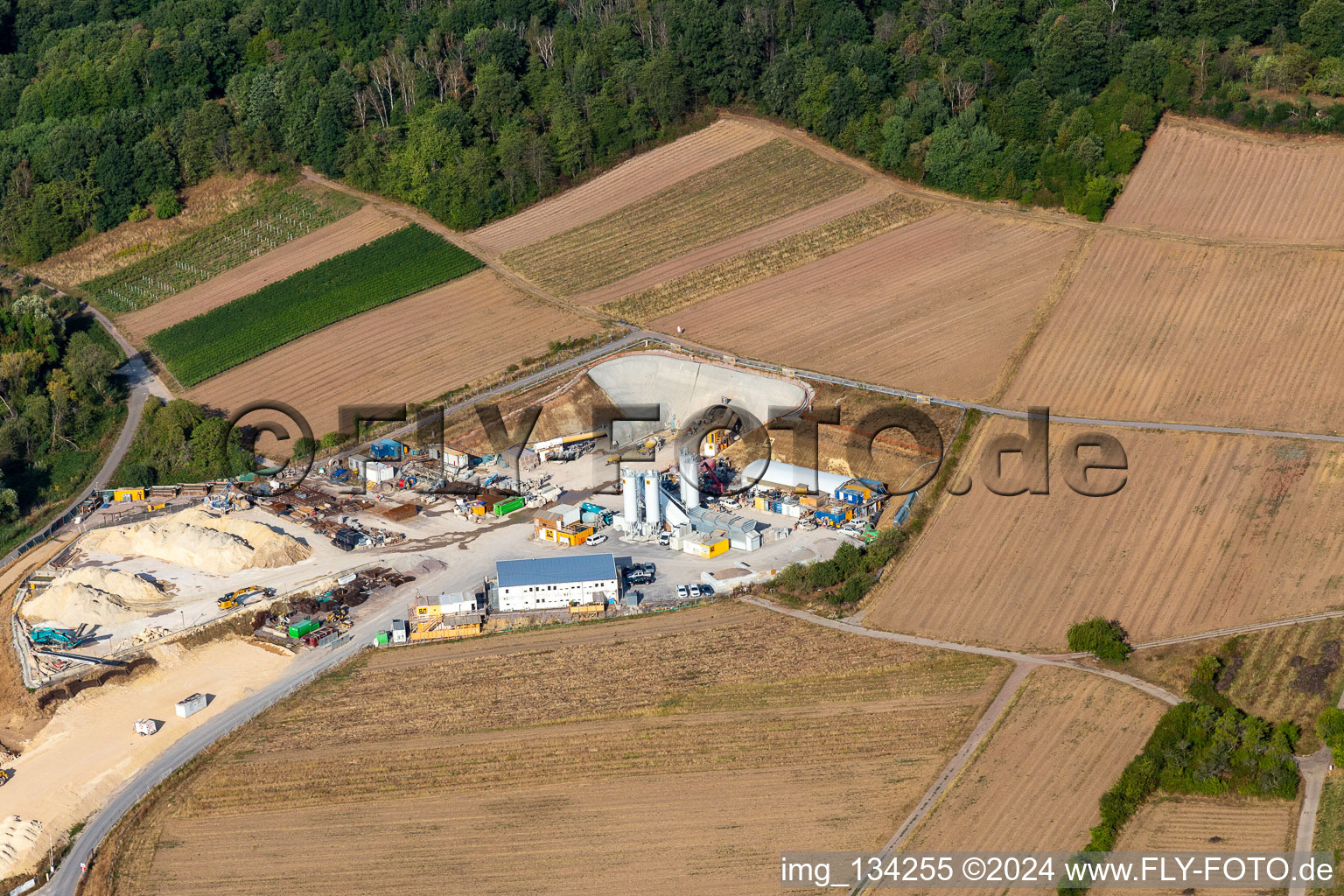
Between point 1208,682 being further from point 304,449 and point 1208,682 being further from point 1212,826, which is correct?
point 304,449

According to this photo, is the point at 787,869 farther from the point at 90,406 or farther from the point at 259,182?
the point at 259,182

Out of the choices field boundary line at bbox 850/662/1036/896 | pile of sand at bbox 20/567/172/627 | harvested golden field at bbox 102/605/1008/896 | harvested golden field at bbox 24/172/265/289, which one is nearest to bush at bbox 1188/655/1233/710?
field boundary line at bbox 850/662/1036/896

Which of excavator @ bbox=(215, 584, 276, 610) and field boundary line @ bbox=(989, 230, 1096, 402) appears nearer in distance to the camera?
excavator @ bbox=(215, 584, 276, 610)

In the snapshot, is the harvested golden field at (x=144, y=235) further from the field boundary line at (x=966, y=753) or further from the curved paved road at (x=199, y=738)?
the field boundary line at (x=966, y=753)

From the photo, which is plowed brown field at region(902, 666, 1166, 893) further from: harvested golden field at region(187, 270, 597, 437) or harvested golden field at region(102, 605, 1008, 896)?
harvested golden field at region(187, 270, 597, 437)

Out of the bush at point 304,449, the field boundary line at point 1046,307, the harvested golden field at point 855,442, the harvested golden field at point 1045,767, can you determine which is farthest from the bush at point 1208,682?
the bush at point 304,449

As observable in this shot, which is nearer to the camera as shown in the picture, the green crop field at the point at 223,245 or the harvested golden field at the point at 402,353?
the harvested golden field at the point at 402,353
